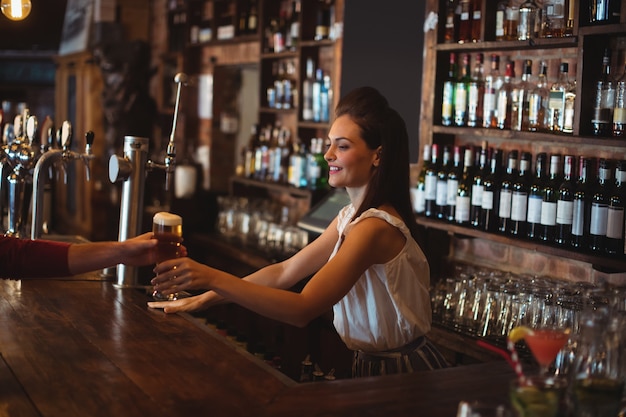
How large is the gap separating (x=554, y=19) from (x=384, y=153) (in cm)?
138

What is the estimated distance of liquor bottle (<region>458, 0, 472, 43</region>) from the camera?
13.6 ft

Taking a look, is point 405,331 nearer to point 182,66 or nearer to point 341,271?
point 341,271

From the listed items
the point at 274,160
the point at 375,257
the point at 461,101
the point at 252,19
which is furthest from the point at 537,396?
the point at 252,19

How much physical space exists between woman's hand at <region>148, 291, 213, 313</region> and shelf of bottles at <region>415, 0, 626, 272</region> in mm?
1469

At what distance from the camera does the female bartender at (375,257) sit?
2484 millimetres

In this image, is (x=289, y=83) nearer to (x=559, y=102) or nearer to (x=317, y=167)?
(x=317, y=167)

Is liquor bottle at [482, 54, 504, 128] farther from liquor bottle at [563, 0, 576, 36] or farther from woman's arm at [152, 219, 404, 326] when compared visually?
woman's arm at [152, 219, 404, 326]

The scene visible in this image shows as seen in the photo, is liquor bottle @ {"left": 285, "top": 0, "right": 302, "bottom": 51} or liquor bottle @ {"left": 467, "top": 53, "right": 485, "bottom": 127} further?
liquor bottle @ {"left": 285, "top": 0, "right": 302, "bottom": 51}

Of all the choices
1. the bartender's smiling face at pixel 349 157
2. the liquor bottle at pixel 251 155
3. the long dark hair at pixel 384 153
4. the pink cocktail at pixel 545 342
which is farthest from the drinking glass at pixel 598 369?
the liquor bottle at pixel 251 155

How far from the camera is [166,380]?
6.61 ft

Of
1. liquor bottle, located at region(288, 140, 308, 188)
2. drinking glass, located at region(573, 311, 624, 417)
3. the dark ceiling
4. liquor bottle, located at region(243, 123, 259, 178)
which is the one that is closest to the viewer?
drinking glass, located at region(573, 311, 624, 417)

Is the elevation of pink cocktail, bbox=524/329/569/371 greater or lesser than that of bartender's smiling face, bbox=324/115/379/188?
lesser

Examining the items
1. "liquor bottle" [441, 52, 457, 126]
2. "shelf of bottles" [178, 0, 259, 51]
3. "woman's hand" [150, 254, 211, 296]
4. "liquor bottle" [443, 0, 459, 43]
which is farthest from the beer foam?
"shelf of bottles" [178, 0, 259, 51]

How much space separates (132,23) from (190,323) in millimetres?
6707
